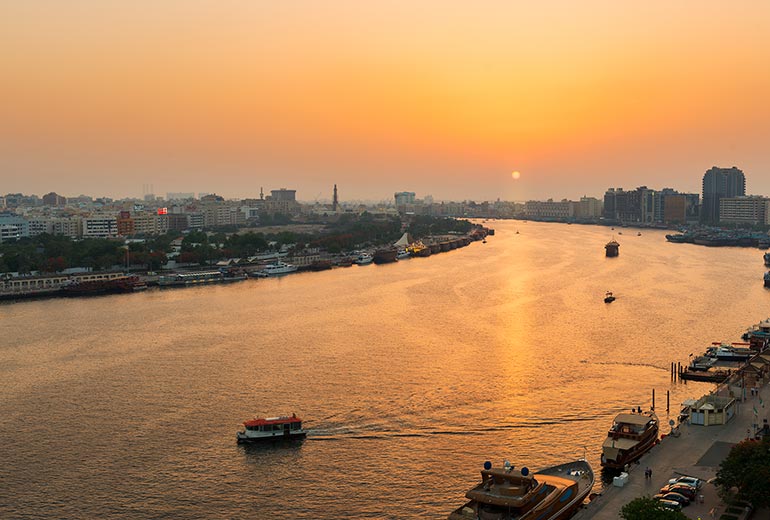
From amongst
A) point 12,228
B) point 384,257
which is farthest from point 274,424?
point 12,228

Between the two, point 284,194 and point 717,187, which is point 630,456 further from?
point 284,194

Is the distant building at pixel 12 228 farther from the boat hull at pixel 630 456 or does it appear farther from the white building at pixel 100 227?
the boat hull at pixel 630 456

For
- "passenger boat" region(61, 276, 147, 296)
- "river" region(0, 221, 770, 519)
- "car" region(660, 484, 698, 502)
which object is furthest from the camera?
"passenger boat" region(61, 276, 147, 296)

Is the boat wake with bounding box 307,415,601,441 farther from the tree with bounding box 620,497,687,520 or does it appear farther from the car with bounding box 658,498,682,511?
the tree with bounding box 620,497,687,520

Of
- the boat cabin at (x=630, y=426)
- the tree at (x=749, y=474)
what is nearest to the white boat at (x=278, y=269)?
the boat cabin at (x=630, y=426)

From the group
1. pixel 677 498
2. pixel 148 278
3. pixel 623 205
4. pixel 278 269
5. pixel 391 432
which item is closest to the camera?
pixel 677 498

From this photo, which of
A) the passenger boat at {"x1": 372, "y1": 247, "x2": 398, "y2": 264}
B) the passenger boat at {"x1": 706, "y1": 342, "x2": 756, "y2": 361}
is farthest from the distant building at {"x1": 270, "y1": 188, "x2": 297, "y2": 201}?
the passenger boat at {"x1": 706, "y1": 342, "x2": 756, "y2": 361}

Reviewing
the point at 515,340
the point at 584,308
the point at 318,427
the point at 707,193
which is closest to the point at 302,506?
the point at 318,427
